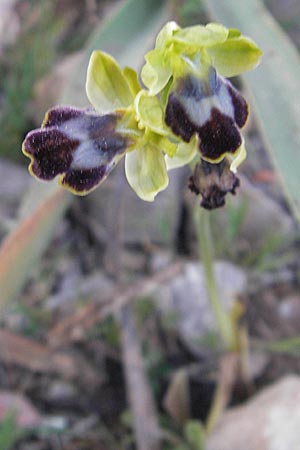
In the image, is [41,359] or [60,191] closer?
[60,191]

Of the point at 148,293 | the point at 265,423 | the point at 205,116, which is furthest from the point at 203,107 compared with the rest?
the point at 148,293

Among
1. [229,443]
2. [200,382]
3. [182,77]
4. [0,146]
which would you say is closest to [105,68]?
[182,77]

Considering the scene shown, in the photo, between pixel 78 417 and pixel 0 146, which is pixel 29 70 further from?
pixel 78 417

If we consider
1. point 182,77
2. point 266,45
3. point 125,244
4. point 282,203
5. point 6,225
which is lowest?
point 282,203

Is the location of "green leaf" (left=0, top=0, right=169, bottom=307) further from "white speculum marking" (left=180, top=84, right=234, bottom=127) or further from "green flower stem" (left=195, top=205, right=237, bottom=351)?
"white speculum marking" (left=180, top=84, right=234, bottom=127)

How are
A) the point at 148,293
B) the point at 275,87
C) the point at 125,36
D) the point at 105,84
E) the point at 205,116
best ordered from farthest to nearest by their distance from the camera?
the point at 148,293
the point at 125,36
the point at 275,87
the point at 105,84
the point at 205,116

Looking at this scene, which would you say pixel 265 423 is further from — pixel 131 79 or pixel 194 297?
pixel 131 79
